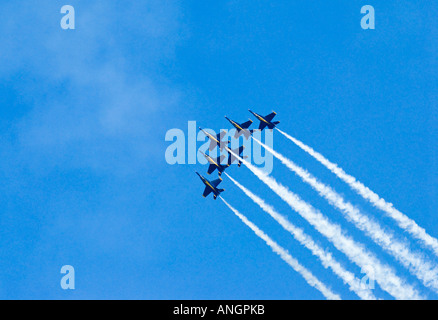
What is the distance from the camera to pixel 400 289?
76.9m

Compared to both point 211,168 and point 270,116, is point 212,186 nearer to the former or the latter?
point 211,168

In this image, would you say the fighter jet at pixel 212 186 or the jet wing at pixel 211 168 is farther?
the jet wing at pixel 211 168

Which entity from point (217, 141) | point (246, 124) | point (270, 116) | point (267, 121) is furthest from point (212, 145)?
point (270, 116)

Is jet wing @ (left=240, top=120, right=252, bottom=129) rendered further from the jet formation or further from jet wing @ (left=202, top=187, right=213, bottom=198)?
jet wing @ (left=202, top=187, right=213, bottom=198)

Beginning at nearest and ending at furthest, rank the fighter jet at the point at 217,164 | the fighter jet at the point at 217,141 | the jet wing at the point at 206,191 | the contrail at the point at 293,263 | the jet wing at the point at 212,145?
the contrail at the point at 293,263 → the jet wing at the point at 206,191 → the fighter jet at the point at 217,164 → the fighter jet at the point at 217,141 → the jet wing at the point at 212,145

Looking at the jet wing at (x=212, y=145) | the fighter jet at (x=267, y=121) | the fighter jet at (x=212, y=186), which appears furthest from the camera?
the fighter jet at (x=267, y=121)

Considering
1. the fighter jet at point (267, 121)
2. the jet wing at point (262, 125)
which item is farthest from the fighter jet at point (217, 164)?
the fighter jet at point (267, 121)

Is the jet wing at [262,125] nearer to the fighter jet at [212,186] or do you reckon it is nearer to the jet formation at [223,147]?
the jet formation at [223,147]

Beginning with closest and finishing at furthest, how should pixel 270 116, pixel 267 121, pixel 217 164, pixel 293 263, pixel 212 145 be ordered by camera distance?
1. pixel 293 263
2. pixel 217 164
3. pixel 212 145
4. pixel 267 121
5. pixel 270 116
